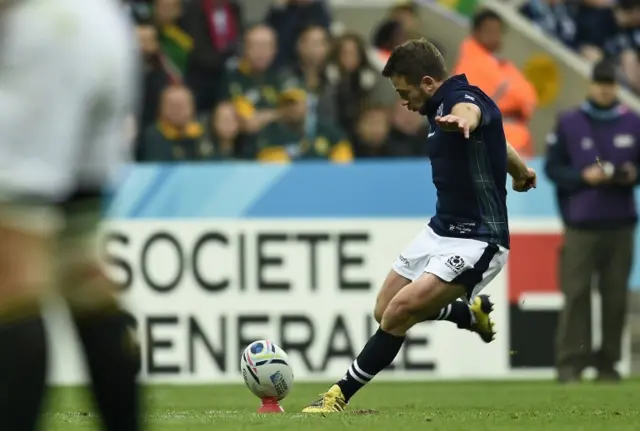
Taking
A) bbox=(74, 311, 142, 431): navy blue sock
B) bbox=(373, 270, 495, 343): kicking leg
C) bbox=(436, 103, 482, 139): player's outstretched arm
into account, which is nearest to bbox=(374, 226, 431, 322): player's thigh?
bbox=(373, 270, 495, 343): kicking leg

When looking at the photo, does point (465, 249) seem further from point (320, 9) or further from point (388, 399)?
point (320, 9)

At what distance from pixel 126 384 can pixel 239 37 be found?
1182 centimetres

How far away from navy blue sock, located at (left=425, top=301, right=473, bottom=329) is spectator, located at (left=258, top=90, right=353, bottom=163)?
4.82 metres

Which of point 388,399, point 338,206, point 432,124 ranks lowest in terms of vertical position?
point 388,399

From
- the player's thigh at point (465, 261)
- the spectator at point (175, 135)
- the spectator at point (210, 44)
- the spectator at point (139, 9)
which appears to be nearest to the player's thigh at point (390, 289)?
the player's thigh at point (465, 261)

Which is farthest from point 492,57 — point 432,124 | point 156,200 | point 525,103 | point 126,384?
point 126,384

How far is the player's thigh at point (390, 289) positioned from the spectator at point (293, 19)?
703 cm

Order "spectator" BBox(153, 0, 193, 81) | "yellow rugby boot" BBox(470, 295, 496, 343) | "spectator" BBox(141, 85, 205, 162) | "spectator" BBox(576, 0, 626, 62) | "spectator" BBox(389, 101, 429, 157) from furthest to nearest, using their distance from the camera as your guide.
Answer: "spectator" BBox(576, 0, 626, 62)
"spectator" BBox(153, 0, 193, 81)
"spectator" BBox(389, 101, 429, 157)
"spectator" BBox(141, 85, 205, 162)
"yellow rugby boot" BBox(470, 295, 496, 343)

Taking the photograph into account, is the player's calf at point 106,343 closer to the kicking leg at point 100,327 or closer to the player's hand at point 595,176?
the kicking leg at point 100,327

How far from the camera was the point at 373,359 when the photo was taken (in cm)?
941

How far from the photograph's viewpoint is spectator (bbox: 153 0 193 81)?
52.9 feet

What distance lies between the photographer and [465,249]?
30.8 feet

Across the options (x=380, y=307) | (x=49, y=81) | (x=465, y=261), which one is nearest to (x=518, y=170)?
(x=465, y=261)

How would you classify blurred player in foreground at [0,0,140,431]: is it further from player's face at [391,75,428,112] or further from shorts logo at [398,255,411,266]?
shorts logo at [398,255,411,266]
